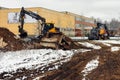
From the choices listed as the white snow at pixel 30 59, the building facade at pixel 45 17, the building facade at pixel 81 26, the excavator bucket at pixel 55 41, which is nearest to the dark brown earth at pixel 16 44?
the excavator bucket at pixel 55 41

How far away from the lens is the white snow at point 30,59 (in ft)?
60.1

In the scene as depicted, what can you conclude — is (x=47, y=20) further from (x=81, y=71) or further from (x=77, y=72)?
(x=77, y=72)

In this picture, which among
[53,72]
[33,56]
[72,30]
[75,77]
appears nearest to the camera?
[75,77]

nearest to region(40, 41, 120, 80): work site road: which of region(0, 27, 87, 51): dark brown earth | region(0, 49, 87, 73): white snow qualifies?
region(0, 49, 87, 73): white snow

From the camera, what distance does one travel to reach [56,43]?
1069 inches

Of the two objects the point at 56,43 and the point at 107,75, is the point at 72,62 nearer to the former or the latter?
the point at 107,75

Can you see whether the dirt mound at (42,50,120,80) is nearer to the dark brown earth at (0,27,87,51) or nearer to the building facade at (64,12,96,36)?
the dark brown earth at (0,27,87,51)

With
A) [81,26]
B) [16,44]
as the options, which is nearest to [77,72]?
[16,44]

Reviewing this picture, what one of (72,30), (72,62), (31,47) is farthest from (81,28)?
(72,62)

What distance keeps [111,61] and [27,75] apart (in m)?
4.69

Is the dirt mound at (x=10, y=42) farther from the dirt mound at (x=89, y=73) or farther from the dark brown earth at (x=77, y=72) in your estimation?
the dirt mound at (x=89, y=73)

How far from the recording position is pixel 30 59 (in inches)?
833

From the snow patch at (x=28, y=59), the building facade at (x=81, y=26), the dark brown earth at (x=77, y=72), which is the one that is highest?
the dark brown earth at (x=77, y=72)

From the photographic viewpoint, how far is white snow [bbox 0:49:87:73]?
721 inches
